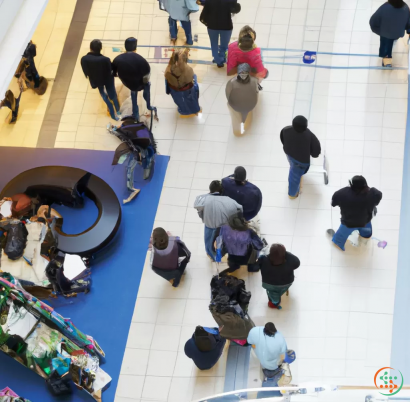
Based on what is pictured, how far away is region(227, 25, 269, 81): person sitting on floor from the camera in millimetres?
10047

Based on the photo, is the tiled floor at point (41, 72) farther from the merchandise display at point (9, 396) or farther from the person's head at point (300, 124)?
the person's head at point (300, 124)

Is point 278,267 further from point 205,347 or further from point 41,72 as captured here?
point 41,72

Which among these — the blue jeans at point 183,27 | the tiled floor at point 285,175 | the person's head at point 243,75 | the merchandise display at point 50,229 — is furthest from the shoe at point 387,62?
the merchandise display at point 50,229

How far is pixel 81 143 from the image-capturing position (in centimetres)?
1059

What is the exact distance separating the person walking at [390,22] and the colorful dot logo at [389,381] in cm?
567

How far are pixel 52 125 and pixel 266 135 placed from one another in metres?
3.59


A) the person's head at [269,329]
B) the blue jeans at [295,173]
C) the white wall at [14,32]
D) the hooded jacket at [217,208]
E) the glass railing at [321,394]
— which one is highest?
the white wall at [14,32]

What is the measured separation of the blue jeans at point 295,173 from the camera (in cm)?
894

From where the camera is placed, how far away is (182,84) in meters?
10.1

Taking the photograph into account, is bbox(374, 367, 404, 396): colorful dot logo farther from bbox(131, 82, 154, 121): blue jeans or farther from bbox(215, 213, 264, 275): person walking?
bbox(131, 82, 154, 121): blue jeans

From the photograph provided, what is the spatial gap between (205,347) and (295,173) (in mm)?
2958

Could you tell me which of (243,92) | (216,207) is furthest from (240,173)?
(243,92)

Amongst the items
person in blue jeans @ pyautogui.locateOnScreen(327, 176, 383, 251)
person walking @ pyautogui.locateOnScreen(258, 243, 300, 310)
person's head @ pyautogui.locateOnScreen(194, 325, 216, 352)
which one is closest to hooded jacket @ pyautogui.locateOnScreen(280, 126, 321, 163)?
person in blue jeans @ pyautogui.locateOnScreen(327, 176, 383, 251)

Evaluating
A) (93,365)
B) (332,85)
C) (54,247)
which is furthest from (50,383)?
(332,85)
